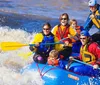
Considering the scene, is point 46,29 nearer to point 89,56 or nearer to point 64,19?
point 64,19

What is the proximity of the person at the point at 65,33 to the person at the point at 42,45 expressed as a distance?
301mm

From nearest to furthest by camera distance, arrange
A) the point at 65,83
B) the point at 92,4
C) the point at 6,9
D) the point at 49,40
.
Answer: the point at 65,83, the point at 49,40, the point at 92,4, the point at 6,9

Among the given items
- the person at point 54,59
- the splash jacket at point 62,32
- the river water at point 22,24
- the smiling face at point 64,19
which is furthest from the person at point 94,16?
the river water at point 22,24

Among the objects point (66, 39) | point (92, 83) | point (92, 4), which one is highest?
point (92, 4)

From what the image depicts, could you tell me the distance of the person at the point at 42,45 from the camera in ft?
22.9

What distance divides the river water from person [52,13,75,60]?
101 cm

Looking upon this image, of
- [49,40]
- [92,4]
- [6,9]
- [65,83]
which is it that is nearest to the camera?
[65,83]

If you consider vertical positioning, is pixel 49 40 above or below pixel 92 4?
below

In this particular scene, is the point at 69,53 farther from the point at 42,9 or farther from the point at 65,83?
the point at 42,9

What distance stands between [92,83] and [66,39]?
1336 millimetres

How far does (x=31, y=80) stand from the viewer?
21.2 feet

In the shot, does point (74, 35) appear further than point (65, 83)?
Yes

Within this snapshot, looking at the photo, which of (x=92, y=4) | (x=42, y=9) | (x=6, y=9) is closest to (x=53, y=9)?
(x=42, y=9)

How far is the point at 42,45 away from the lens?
710 centimetres
